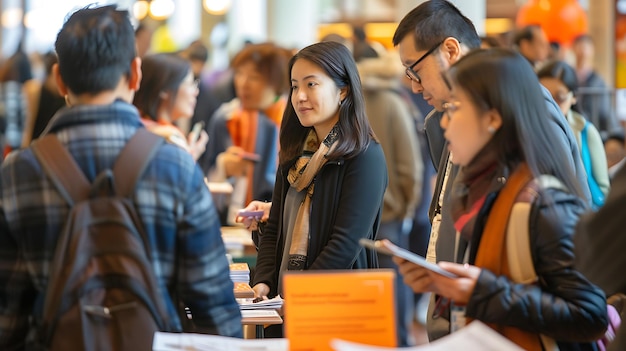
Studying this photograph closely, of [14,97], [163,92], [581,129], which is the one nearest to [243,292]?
[163,92]

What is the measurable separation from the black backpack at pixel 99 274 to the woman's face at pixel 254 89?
160 inches

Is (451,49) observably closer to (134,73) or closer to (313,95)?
(313,95)

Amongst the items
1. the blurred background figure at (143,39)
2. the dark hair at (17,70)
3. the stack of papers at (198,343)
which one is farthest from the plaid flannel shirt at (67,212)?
the dark hair at (17,70)

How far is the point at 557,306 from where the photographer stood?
2354 mm

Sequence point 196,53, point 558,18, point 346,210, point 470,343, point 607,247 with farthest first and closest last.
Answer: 1. point 558,18
2. point 196,53
3. point 346,210
4. point 607,247
5. point 470,343

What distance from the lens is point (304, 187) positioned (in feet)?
11.2

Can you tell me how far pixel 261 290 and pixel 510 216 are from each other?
127 centimetres

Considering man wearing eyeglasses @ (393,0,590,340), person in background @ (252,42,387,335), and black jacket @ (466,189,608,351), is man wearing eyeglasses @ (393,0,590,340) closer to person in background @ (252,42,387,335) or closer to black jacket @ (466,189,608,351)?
person in background @ (252,42,387,335)

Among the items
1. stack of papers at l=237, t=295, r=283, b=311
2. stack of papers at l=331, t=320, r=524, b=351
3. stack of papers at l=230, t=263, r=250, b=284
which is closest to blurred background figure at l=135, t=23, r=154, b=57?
stack of papers at l=230, t=263, r=250, b=284

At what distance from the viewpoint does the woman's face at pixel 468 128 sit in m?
2.40

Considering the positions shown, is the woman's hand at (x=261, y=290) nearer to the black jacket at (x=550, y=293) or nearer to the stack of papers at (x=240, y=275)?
the stack of papers at (x=240, y=275)

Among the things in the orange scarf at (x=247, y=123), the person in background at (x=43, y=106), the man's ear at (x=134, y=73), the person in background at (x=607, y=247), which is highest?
the man's ear at (x=134, y=73)

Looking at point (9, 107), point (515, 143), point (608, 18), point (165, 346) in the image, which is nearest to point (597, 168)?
point (515, 143)

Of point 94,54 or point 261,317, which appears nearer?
point 94,54
